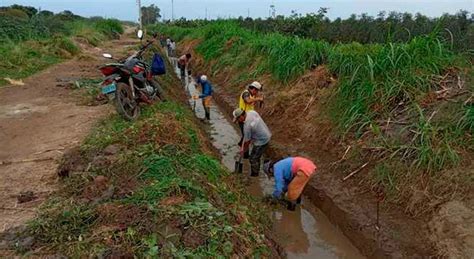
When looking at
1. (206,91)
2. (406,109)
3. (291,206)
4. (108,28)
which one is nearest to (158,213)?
(291,206)

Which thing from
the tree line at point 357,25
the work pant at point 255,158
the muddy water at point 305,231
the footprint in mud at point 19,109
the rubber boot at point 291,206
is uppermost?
the tree line at point 357,25

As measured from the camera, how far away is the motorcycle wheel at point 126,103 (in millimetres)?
6434

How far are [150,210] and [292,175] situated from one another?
2.54m

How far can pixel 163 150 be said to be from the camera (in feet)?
16.4

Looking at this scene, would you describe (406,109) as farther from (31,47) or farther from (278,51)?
(31,47)

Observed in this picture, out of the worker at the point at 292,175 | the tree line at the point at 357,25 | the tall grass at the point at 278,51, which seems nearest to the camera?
the worker at the point at 292,175

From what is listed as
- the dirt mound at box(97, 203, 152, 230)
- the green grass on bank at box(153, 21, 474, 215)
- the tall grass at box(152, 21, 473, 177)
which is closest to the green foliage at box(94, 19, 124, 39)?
the tall grass at box(152, 21, 473, 177)

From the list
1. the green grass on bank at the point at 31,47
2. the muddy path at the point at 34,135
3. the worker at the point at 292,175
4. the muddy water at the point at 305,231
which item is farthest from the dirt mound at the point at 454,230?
the green grass on bank at the point at 31,47

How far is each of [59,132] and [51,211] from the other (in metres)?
3.03

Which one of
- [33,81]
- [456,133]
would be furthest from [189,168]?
[33,81]

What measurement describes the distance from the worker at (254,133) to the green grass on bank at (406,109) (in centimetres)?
128

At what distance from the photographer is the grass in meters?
3.18

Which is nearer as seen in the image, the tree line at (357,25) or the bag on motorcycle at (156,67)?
the bag on motorcycle at (156,67)

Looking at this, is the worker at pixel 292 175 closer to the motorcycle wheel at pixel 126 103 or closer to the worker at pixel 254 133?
the worker at pixel 254 133
